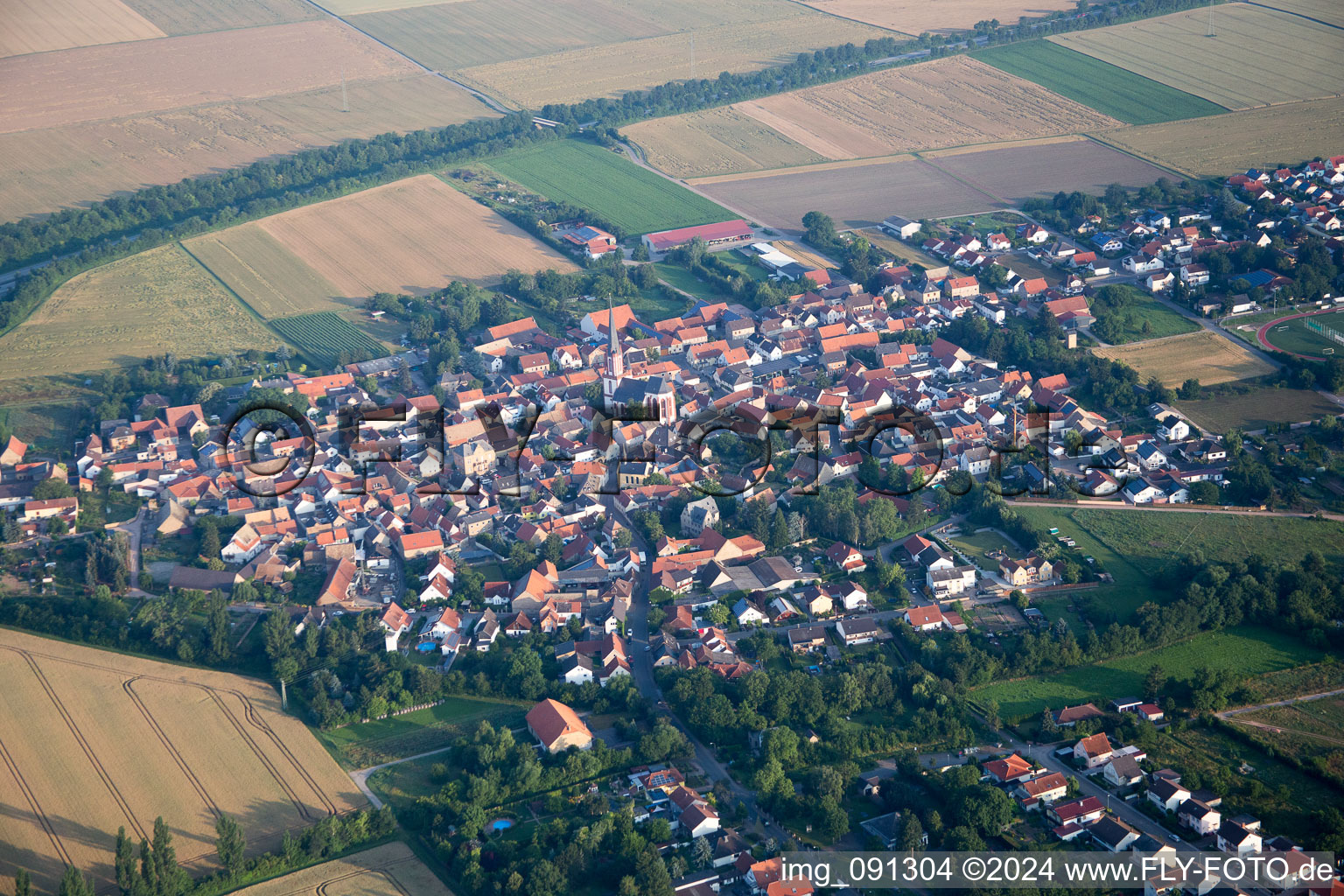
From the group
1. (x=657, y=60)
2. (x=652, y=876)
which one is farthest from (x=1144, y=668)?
(x=657, y=60)

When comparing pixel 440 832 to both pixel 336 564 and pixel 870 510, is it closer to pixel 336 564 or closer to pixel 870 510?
pixel 336 564

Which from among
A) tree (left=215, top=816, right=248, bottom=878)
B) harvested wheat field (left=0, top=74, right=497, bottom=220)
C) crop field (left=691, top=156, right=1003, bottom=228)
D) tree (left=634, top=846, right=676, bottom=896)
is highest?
crop field (left=691, top=156, right=1003, bottom=228)

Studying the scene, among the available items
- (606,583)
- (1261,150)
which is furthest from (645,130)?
(606,583)

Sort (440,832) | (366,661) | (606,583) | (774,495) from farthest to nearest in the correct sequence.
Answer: (774,495)
(606,583)
(366,661)
(440,832)

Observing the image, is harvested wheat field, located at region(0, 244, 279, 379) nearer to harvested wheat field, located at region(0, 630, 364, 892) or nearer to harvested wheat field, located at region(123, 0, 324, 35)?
harvested wheat field, located at region(0, 630, 364, 892)

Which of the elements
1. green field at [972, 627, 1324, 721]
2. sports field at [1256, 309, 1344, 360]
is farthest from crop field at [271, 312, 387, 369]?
sports field at [1256, 309, 1344, 360]

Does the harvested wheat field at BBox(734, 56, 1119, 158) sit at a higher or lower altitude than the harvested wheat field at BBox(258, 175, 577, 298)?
higher

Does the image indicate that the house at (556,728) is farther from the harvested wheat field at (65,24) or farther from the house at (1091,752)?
the harvested wheat field at (65,24)
